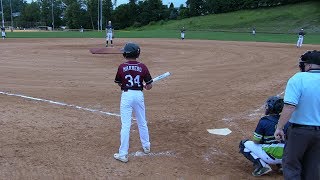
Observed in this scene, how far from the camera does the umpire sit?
436cm

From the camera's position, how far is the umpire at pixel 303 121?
171 inches

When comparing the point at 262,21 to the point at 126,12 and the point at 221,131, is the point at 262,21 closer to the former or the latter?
the point at 126,12

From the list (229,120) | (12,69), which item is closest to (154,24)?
(12,69)

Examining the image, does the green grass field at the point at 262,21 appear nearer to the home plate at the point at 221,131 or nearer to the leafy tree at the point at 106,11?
the leafy tree at the point at 106,11

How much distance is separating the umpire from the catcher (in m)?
1.19

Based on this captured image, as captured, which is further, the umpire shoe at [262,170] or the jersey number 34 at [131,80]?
the jersey number 34 at [131,80]

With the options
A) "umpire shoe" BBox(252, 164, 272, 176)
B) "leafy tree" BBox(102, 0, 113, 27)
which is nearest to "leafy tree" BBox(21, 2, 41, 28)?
"leafy tree" BBox(102, 0, 113, 27)

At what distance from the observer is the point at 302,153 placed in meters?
4.50

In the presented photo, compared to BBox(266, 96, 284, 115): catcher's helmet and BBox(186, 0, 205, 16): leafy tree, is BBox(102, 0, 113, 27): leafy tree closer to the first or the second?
BBox(186, 0, 205, 16): leafy tree

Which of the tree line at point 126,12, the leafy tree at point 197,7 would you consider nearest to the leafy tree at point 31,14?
the tree line at point 126,12

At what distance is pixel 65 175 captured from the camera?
573cm

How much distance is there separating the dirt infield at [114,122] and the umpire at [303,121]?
4.49ft

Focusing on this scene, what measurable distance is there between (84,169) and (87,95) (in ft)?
18.7

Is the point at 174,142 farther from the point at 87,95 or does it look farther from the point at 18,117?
the point at 87,95
